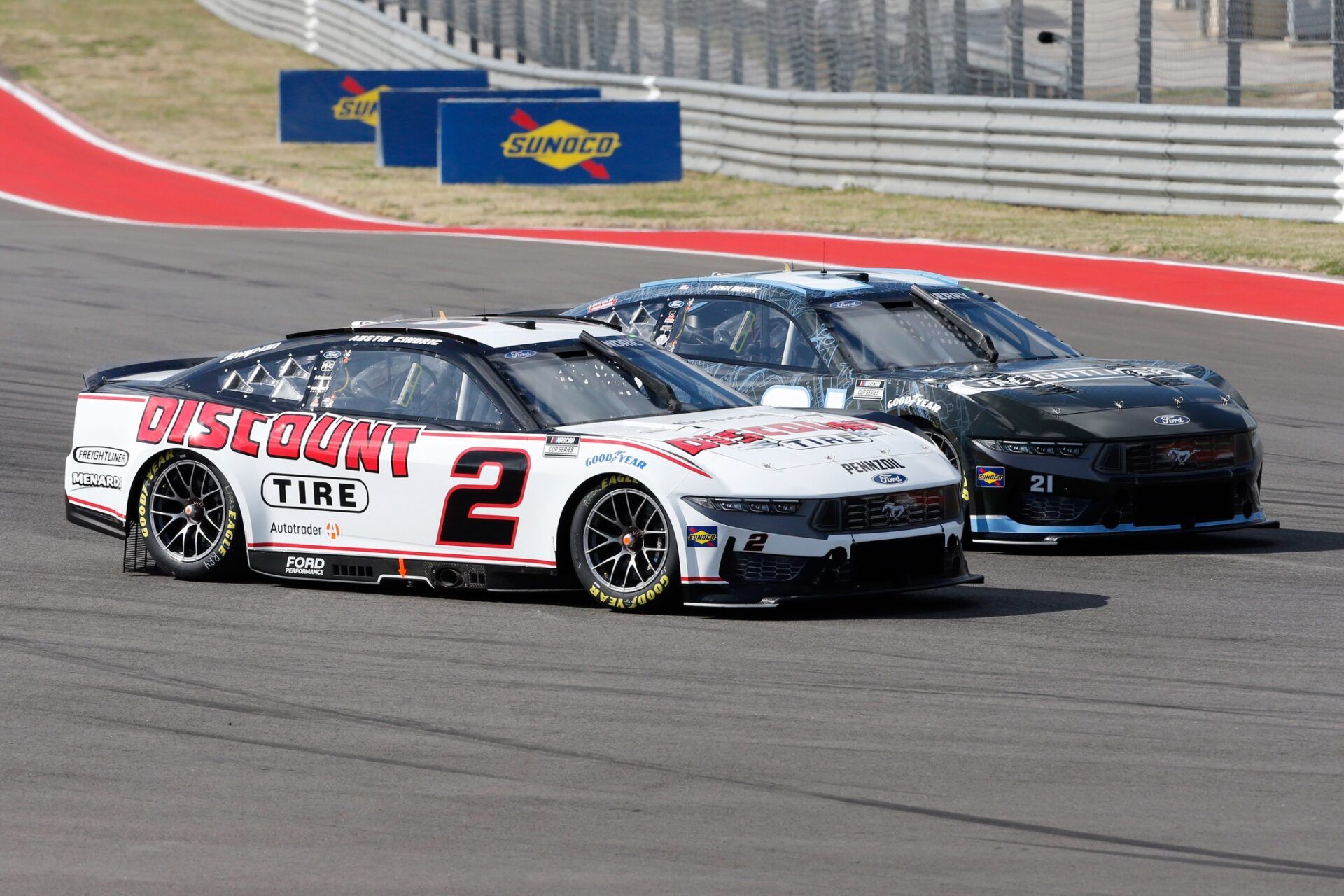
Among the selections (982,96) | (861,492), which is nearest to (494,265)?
(982,96)

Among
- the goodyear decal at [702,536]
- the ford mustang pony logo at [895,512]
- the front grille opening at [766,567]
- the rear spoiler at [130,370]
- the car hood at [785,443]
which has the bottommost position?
the front grille opening at [766,567]

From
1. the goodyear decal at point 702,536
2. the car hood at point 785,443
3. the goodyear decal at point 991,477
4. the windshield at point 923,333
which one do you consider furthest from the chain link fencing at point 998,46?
the goodyear decal at point 702,536

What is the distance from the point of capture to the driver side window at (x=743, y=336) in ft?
37.5

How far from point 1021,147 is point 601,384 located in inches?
685

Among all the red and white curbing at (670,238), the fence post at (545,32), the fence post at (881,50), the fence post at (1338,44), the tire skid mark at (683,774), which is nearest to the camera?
the tire skid mark at (683,774)

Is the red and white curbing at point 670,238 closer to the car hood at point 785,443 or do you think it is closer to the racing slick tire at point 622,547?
the car hood at point 785,443

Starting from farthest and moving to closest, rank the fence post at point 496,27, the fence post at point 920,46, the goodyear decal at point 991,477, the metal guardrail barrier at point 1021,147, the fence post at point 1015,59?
the fence post at point 496,27
the fence post at point 920,46
the fence post at point 1015,59
the metal guardrail barrier at point 1021,147
the goodyear decal at point 991,477

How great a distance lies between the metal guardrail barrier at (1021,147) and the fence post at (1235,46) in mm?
324

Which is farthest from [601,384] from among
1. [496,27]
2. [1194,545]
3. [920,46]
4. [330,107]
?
[496,27]

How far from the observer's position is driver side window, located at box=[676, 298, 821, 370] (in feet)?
37.5

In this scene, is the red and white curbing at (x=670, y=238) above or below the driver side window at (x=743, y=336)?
above

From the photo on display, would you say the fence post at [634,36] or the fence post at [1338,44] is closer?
the fence post at [1338,44]

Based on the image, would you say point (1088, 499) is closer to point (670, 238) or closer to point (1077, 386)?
point (1077, 386)

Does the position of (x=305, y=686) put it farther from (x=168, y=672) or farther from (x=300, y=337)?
(x=300, y=337)
